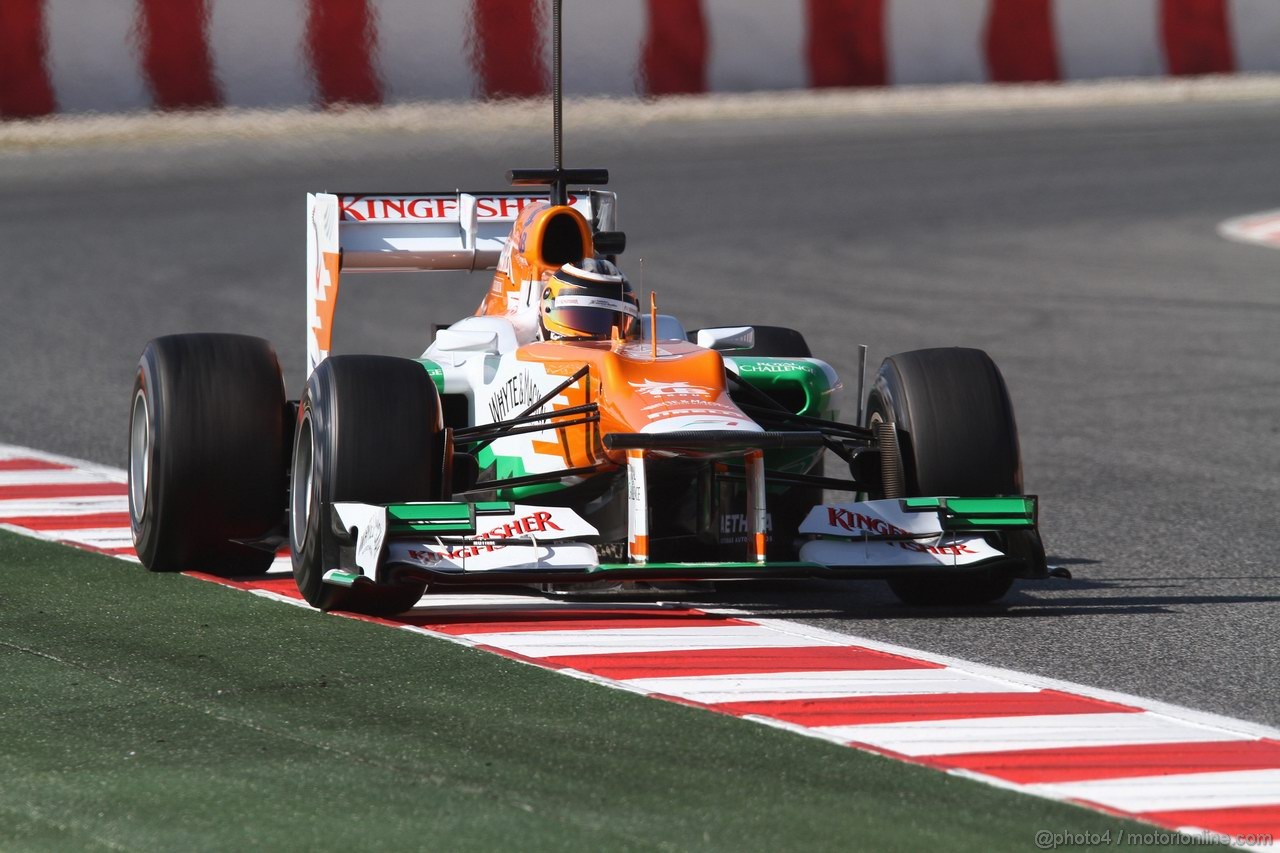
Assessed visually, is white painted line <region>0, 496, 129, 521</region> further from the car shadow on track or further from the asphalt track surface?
the car shadow on track

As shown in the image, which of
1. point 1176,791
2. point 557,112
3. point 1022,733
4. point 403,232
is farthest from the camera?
point 403,232

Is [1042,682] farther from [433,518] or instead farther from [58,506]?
[58,506]

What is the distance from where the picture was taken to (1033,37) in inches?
870

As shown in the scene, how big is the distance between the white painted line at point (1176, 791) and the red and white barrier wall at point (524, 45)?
9.49 meters

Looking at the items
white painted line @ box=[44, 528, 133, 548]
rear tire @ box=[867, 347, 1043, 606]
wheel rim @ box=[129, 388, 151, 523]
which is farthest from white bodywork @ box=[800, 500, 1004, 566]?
white painted line @ box=[44, 528, 133, 548]

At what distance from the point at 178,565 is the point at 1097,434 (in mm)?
5613

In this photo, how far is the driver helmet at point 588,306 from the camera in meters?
7.84

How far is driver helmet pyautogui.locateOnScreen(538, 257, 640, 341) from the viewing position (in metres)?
7.84

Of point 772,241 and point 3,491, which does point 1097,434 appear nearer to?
point 3,491

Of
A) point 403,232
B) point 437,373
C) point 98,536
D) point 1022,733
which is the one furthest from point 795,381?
point 98,536

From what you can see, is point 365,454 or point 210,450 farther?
point 210,450

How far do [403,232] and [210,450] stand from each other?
181 centimetres

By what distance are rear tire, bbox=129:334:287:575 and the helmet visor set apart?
104 centimetres

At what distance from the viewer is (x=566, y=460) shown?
7320mm
